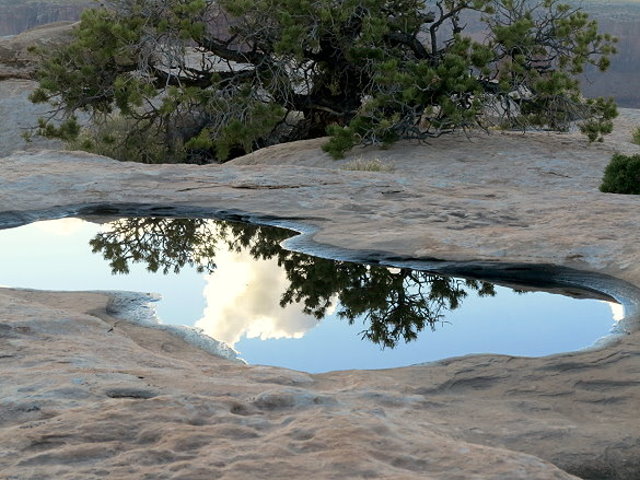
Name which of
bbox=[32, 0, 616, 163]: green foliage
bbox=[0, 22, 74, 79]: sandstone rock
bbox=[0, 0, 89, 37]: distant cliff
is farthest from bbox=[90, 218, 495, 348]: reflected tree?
bbox=[0, 0, 89, 37]: distant cliff

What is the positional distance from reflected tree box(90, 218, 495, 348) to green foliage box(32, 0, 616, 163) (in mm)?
5467

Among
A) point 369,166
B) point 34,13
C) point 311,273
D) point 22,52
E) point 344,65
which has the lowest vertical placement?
point 311,273

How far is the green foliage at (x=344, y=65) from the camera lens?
1334 centimetres

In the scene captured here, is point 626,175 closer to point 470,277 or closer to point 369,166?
point 369,166

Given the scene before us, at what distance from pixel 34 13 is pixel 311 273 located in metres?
65.0

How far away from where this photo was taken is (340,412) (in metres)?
3.34

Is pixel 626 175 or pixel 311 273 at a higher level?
pixel 626 175

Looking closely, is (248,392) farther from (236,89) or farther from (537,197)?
(236,89)

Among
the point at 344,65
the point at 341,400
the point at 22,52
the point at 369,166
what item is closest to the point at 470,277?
the point at 341,400

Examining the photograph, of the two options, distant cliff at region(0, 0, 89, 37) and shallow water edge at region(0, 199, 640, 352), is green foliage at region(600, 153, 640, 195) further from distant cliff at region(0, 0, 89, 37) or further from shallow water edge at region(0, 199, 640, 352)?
distant cliff at region(0, 0, 89, 37)

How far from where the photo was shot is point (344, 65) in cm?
1473

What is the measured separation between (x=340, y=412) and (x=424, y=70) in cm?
1047

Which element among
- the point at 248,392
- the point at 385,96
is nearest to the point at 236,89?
the point at 385,96

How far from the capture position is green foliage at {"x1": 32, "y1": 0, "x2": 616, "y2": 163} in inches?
525
